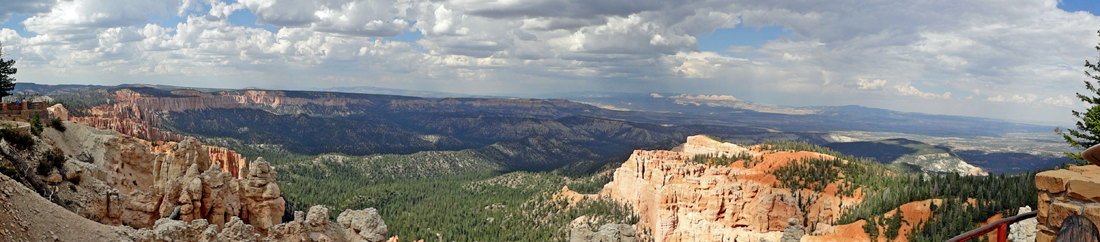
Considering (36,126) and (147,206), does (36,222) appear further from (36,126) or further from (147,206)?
(36,126)

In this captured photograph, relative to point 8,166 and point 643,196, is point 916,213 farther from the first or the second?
point 8,166

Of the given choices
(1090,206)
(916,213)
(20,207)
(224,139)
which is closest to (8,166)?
(20,207)

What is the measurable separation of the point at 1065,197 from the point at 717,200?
190 ft

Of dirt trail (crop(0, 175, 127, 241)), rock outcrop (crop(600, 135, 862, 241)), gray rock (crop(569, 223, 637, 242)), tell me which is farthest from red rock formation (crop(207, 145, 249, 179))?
rock outcrop (crop(600, 135, 862, 241))

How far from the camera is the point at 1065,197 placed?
795cm

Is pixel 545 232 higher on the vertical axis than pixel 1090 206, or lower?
lower

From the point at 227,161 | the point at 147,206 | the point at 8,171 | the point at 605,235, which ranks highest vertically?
the point at 8,171

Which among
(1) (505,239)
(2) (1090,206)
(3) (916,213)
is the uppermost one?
(2) (1090,206)

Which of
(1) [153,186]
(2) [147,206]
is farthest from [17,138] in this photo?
(2) [147,206]

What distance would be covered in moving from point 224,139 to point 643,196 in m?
119

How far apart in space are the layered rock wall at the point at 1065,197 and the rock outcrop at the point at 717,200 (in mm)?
44483

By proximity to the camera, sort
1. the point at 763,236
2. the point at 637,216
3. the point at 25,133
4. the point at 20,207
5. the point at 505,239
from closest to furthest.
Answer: the point at 20,207
the point at 25,133
the point at 763,236
the point at 505,239
the point at 637,216

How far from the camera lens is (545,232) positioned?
75.2m

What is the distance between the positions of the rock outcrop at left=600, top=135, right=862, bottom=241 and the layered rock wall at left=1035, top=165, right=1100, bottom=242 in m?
44.5
